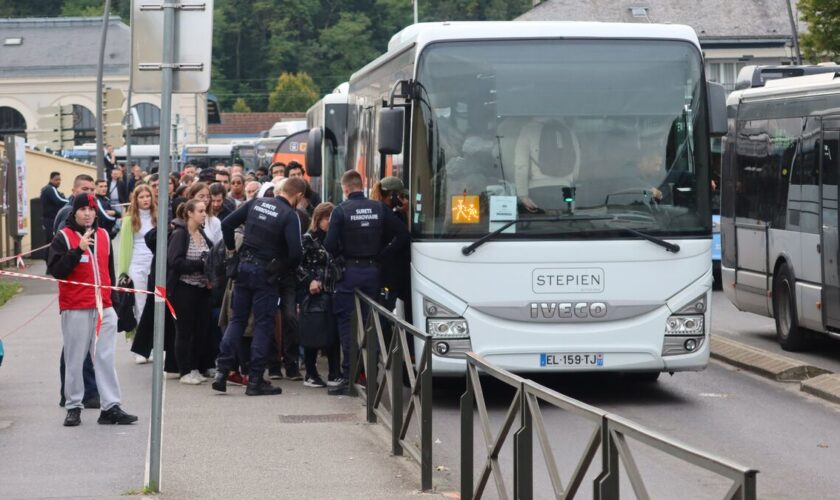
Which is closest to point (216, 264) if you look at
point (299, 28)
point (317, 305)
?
point (317, 305)

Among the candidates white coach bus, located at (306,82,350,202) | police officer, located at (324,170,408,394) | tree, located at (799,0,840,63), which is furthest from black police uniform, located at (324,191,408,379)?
tree, located at (799,0,840,63)

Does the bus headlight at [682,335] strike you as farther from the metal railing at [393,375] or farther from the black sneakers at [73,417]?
the black sneakers at [73,417]

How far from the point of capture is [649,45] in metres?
11.2

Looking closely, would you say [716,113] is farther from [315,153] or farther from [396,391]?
[315,153]

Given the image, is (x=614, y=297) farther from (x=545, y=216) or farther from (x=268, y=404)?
(x=268, y=404)

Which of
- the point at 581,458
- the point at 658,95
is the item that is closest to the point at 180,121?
the point at 658,95

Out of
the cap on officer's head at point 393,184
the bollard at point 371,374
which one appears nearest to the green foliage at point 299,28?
the cap on officer's head at point 393,184

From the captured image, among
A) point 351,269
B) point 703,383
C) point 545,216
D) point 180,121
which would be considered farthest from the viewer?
point 180,121

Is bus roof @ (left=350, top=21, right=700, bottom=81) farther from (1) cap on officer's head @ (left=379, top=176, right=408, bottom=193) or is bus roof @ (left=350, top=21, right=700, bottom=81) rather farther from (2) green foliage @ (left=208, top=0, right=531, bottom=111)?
(2) green foliage @ (left=208, top=0, right=531, bottom=111)

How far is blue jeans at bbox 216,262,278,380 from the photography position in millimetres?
11883

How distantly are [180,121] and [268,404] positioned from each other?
97.2ft

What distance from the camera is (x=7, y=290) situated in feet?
76.3

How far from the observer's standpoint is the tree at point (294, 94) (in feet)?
335

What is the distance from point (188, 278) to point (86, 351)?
7.38ft
